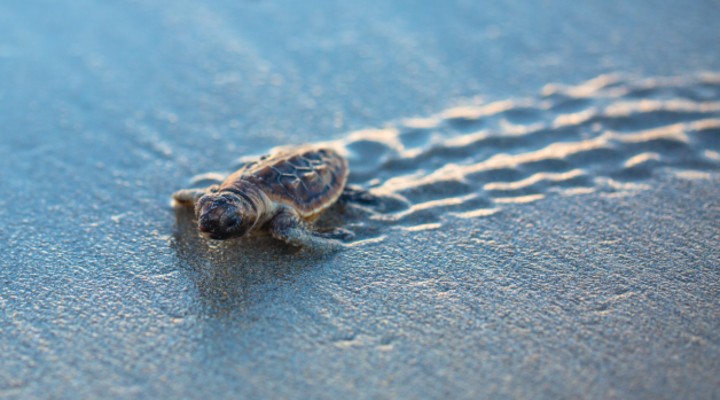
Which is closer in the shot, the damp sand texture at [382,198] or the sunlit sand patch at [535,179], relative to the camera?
the damp sand texture at [382,198]

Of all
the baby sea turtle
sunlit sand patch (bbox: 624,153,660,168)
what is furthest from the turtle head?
sunlit sand patch (bbox: 624,153,660,168)

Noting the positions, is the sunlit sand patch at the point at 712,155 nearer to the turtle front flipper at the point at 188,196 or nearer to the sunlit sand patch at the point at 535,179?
the sunlit sand patch at the point at 535,179

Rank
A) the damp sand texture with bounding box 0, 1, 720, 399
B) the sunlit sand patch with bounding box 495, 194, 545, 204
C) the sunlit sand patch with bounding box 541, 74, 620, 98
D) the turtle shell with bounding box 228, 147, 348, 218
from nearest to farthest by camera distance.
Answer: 1. the damp sand texture with bounding box 0, 1, 720, 399
2. the turtle shell with bounding box 228, 147, 348, 218
3. the sunlit sand patch with bounding box 495, 194, 545, 204
4. the sunlit sand patch with bounding box 541, 74, 620, 98

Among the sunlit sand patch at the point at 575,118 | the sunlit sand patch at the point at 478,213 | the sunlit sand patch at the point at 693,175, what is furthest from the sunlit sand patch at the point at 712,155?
the sunlit sand patch at the point at 478,213

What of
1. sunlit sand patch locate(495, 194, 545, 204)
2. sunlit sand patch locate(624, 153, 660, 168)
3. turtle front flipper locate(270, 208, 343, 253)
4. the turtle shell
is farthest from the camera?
sunlit sand patch locate(624, 153, 660, 168)

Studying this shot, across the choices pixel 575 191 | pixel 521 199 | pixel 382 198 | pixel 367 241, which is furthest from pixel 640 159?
pixel 367 241

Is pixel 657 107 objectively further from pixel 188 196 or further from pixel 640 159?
pixel 188 196

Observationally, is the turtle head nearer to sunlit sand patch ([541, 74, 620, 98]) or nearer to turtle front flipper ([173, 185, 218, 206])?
turtle front flipper ([173, 185, 218, 206])
